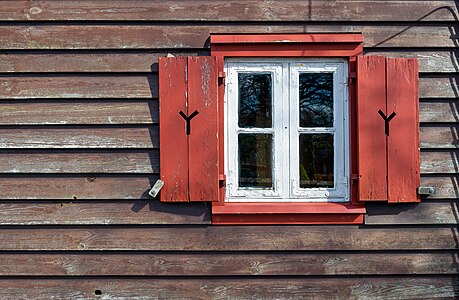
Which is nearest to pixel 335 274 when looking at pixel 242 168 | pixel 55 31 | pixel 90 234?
pixel 242 168

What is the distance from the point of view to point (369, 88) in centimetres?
329

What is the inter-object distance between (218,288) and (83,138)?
129 cm

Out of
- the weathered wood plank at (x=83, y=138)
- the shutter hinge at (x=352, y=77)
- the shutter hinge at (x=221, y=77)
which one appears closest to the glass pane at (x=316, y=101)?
the shutter hinge at (x=352, y=77)

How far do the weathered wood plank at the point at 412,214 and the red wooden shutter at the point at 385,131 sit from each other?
0.09 metres

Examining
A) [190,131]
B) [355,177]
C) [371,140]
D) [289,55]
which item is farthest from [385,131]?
[190,131]

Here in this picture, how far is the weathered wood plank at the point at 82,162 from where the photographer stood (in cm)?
333

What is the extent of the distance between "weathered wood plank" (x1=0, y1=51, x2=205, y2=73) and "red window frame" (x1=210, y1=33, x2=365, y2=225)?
10.9 inches

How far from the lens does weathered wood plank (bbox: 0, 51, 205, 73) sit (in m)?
3.33

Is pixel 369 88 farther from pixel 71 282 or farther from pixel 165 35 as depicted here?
pixel 71 282

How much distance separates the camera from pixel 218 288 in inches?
131

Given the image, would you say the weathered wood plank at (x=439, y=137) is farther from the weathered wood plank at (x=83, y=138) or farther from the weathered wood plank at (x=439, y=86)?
the weathered wood plank at (x=83, y=138)

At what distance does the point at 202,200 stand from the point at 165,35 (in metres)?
1.08

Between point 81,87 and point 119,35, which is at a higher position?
point 119,35

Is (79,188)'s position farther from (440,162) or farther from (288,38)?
(440,162)
